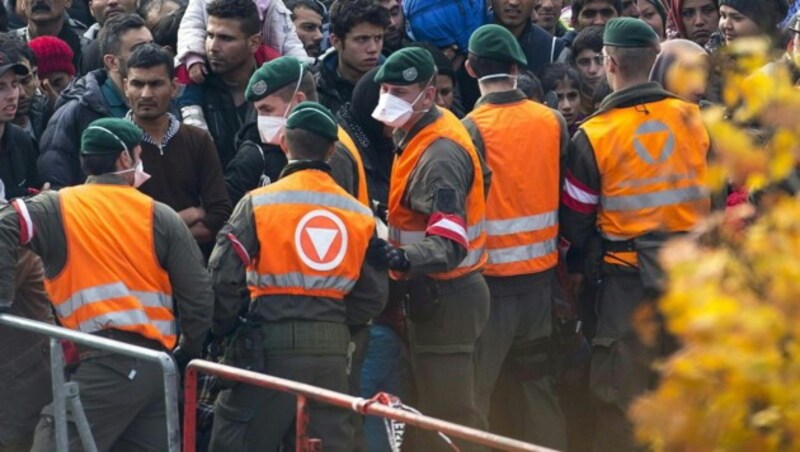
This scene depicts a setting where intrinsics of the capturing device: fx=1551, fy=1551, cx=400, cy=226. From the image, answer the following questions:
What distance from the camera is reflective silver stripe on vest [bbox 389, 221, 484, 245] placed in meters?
7.67

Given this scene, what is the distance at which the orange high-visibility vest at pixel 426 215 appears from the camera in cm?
761

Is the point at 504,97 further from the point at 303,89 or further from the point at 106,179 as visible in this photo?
the point at 106,179

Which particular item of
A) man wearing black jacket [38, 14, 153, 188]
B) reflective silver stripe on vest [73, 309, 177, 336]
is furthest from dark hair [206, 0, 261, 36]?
reflective silver stripe on vest [73, 309, 177, 336]

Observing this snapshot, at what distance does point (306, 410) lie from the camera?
19.5 feet

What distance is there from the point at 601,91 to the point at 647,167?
5.96 feet

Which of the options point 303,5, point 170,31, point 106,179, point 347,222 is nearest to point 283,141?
point 347,222

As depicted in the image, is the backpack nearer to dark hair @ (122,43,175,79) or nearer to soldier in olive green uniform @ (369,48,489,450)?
dark hair @ (122,43,175,79)

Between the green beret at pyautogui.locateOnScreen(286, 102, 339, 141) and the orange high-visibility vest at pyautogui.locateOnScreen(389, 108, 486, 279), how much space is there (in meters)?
0.64

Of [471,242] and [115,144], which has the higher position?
[115,144]

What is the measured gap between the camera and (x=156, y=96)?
8.44 meters

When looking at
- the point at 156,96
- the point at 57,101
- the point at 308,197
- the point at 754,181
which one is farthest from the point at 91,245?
the point at 754,181

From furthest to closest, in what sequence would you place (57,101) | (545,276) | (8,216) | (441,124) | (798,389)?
1. (57,101)
2. (545,276)
3. (441,124)
4. (8,216)
5. (798,389)

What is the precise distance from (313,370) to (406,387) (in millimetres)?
1271

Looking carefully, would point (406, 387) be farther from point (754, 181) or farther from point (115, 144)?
point (754, 181)
